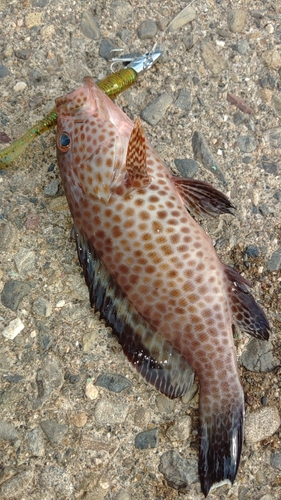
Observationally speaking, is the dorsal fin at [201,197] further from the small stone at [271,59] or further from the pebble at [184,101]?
the small stone at [271,59]

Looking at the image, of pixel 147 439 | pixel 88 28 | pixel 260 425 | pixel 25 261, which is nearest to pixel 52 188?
pixel 25 261

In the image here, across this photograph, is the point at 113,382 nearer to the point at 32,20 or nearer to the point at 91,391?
the point at 91,391

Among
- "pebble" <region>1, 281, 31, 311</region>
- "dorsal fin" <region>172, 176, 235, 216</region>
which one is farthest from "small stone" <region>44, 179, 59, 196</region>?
"dorsal fin" <region>172, 176, 235, 216</region>

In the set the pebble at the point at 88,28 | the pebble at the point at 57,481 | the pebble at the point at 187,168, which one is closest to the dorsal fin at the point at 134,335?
the pebble at the point at 57,481

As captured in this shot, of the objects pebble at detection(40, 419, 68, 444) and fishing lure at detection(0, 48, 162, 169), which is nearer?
pebble at detection(40, 419, 68, 444)

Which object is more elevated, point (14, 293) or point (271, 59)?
point (271, 59)

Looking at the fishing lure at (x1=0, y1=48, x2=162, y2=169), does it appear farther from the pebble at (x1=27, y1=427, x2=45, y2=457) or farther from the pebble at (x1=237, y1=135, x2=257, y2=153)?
the pebble at (x1=27, y1=427, x2=45, y2=457)

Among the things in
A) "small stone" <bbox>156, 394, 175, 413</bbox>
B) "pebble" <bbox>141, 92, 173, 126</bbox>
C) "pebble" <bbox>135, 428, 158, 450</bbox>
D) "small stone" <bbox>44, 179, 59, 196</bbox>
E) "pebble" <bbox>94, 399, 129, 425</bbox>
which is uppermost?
"pebble" <bbox>141, 92, 173, 126</bbox>
